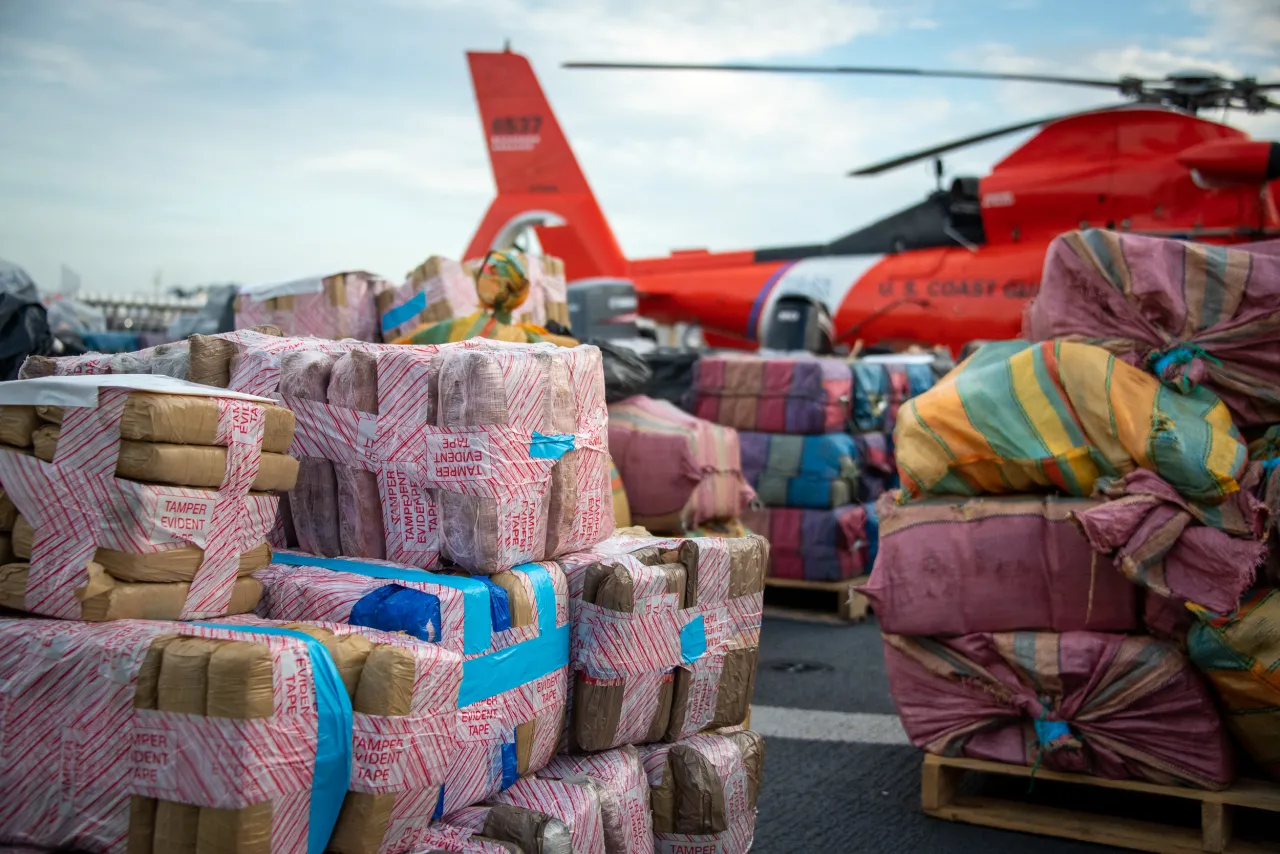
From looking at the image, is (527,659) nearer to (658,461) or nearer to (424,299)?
(424,299)

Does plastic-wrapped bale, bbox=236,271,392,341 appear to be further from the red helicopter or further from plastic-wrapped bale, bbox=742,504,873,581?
the red helicopter

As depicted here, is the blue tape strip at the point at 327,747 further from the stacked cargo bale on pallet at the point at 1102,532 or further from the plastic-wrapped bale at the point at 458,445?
the stacked cargo bale on pallet at the point at 1102,532

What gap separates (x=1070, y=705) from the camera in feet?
11.9

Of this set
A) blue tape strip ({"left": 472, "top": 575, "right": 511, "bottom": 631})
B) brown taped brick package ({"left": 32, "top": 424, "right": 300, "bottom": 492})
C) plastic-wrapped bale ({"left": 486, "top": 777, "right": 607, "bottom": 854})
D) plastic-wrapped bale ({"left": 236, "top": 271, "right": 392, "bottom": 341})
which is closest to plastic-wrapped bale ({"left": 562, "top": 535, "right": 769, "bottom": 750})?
plastic-wrapped bale ({"left": 486, "top": 777, "right": 607, "bottom": 854})

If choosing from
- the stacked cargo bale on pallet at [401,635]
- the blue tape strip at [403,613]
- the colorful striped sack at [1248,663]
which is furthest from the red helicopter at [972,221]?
the blue tape strip at [403,613]

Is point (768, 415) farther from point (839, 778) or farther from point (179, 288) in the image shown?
point (179, 288)

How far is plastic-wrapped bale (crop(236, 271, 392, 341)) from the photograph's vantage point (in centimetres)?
465

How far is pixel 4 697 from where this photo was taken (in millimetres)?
1890

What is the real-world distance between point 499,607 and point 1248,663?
2.40 meters

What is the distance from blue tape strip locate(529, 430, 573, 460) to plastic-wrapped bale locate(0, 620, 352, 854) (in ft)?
2.36

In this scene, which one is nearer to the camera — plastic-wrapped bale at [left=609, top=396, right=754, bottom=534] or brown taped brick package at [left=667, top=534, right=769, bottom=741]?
brown taped brick package at [left=667, top=534, right=769, bottom=741]

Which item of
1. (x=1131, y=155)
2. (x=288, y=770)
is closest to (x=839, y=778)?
(x=288, y=770)

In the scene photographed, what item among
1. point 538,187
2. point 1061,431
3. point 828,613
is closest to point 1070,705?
point 1061,431

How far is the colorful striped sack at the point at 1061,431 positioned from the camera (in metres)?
3.47
